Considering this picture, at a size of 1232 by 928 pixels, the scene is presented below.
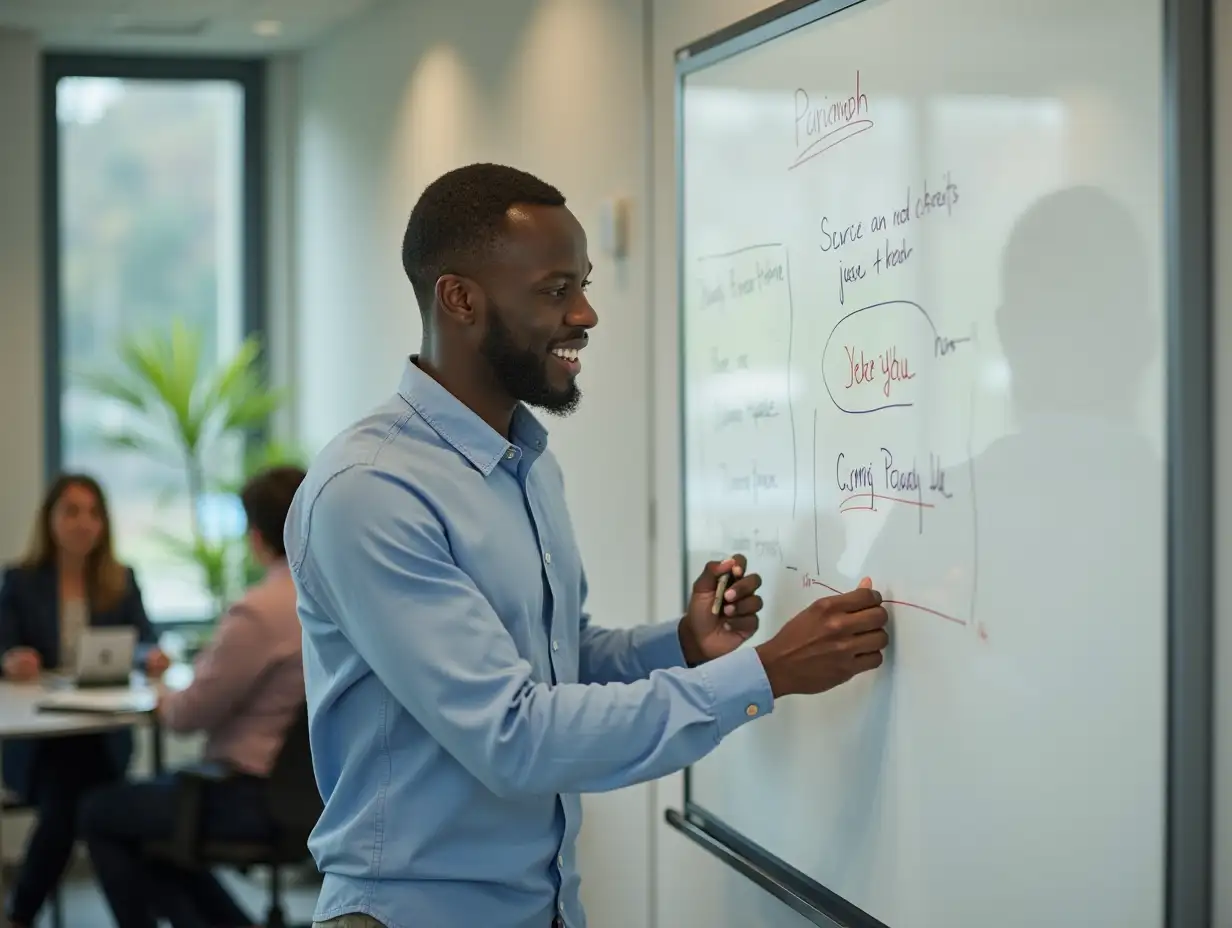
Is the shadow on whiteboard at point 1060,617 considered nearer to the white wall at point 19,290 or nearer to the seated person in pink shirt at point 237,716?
the seated person in pink shirt at point 237,716

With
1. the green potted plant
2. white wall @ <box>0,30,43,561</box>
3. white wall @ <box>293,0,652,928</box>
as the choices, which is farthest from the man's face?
white wall @ <box>0,30,43,561</box>

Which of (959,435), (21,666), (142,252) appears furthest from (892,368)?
(142,252)

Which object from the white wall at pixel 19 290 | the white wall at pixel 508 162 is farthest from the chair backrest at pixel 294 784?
the white wall at pixel 19 290

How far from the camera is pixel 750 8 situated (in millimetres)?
→ 2354

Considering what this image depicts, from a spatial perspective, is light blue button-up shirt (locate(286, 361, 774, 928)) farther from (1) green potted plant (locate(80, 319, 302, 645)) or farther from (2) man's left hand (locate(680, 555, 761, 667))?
(1) green potted plant (locate(80, 319, 302, 645))

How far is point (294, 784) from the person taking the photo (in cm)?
345

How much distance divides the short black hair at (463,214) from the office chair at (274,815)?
1818 mm

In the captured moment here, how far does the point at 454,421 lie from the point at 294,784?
6.33 ft

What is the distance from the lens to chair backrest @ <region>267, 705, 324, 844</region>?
3.42 m

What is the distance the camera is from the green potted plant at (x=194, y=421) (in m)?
5.47

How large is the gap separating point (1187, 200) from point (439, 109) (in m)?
3.42

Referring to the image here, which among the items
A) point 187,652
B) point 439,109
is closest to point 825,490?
point 439,109

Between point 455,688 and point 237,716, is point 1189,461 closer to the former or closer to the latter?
point 455,688

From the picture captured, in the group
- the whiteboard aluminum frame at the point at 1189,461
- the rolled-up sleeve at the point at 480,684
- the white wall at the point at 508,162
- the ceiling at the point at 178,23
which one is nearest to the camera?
the whiteboard aluminum frame at the point at 1189,461
